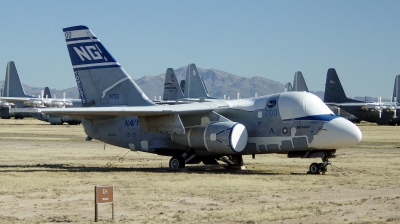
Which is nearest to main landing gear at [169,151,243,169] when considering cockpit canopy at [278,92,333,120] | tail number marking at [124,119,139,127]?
tail number marking at [124,119,139,127]

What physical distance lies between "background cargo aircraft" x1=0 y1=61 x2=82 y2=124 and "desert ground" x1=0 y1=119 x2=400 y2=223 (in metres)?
47.1

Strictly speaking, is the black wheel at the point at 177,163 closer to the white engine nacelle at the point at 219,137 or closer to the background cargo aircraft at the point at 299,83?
the white engine nacelle at the point at 219,137

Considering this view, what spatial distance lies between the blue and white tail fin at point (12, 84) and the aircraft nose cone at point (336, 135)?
70.1 m

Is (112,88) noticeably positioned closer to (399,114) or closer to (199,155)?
(199,155)

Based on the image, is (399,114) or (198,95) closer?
(198,95)

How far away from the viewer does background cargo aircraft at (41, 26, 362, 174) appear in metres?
21.9

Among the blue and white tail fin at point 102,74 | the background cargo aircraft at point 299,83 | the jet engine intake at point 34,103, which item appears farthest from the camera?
the background cargo aircraft at point 299,83

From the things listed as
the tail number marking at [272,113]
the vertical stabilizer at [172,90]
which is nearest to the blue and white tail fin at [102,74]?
the tail number marking at [272,113]

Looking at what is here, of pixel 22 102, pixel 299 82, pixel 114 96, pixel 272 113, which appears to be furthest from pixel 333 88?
pixel 272 113

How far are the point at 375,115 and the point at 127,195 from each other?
234 ft

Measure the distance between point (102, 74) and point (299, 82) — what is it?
213 ft

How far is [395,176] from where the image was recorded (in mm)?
21188

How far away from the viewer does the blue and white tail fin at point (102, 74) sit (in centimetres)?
2517

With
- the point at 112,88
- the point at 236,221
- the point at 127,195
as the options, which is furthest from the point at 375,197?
the point at 112,88
